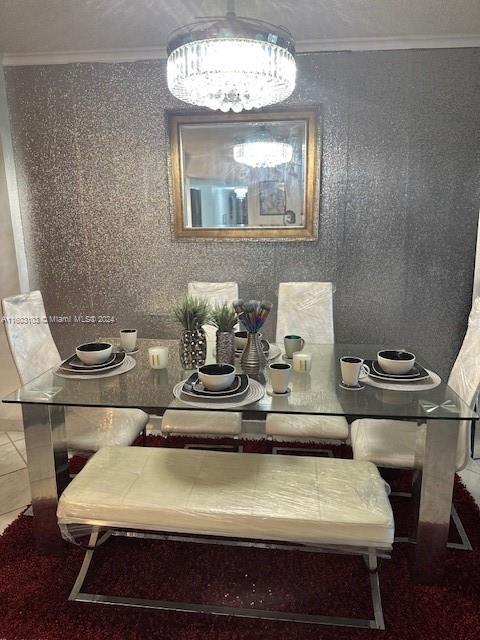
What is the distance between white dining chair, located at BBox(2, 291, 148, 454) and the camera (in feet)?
6.72

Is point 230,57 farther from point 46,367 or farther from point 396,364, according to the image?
point 46,367

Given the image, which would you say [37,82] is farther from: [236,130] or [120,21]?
[236,130]

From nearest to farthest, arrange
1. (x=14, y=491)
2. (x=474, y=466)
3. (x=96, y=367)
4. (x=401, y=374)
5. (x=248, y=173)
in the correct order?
(x=401, y=374) → (x=96, y=367) → (x=14, y=491) → (x=474, y=466) → (x=248, y=173)

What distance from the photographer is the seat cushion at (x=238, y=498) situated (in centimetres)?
148

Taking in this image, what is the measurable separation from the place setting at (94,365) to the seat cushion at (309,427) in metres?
0.75

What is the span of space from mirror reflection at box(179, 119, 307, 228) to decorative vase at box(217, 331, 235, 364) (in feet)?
4.52

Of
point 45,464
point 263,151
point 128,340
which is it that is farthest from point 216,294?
point 45,464

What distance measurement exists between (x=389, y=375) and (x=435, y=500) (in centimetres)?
49

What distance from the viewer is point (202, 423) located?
88.2 inches

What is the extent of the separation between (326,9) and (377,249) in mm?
1467

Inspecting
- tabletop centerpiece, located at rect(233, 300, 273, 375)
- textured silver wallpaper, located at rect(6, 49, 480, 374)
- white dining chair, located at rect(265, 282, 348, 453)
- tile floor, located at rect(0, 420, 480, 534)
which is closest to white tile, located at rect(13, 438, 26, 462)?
tile floor, located at rect(0, 420, 480, 534)

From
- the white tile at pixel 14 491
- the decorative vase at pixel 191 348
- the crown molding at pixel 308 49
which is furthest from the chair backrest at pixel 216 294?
the crown molding at pixel 308 49

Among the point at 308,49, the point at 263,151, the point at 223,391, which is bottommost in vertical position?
the point at 223,391

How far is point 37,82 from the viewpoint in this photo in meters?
3.15
